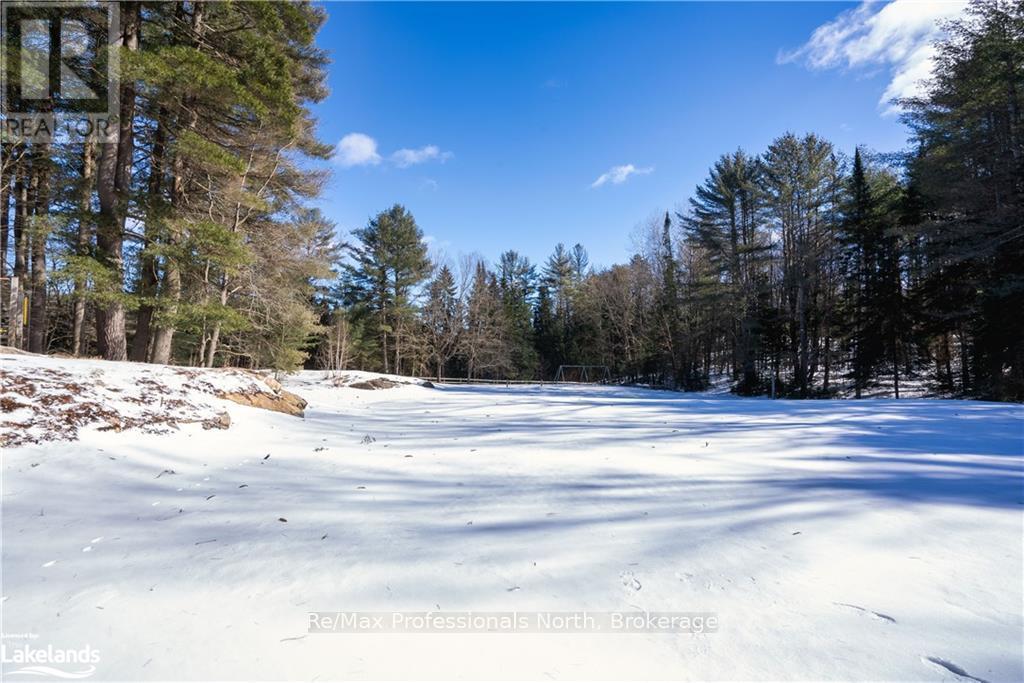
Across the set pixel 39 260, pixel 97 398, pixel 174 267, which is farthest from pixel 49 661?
pixel 39 260

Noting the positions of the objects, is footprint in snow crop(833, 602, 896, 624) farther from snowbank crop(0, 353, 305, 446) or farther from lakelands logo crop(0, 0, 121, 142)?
lakelands logo crop(0, 0, 121, 142)

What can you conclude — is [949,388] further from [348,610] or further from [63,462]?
[63,462]

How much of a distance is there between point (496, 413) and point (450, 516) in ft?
19.3

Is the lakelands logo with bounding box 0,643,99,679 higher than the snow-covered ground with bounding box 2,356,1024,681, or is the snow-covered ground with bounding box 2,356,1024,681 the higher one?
the snow-covered ground with bounding box 2,356,1024,681

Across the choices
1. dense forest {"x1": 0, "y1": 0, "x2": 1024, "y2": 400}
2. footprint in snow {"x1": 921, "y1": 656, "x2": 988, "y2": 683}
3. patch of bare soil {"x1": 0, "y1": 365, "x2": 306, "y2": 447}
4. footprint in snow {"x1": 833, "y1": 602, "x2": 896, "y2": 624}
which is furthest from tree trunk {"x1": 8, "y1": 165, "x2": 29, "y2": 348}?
footprint in snow {"x1": 921, "y1": 656, "x2": 988, "y2": 683}

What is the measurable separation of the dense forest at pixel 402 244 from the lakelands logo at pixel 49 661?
787cm

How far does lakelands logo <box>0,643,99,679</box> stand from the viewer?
1.44m

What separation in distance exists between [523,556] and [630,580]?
1.73 feet

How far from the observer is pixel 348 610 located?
1.69m

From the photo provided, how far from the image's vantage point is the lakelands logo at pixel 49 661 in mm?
1444

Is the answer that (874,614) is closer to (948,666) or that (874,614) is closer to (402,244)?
(948,666)

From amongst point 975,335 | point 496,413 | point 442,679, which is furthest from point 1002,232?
point 442,679

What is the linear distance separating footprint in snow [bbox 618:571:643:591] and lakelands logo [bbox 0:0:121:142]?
39.0ft

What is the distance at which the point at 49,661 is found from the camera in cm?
150
